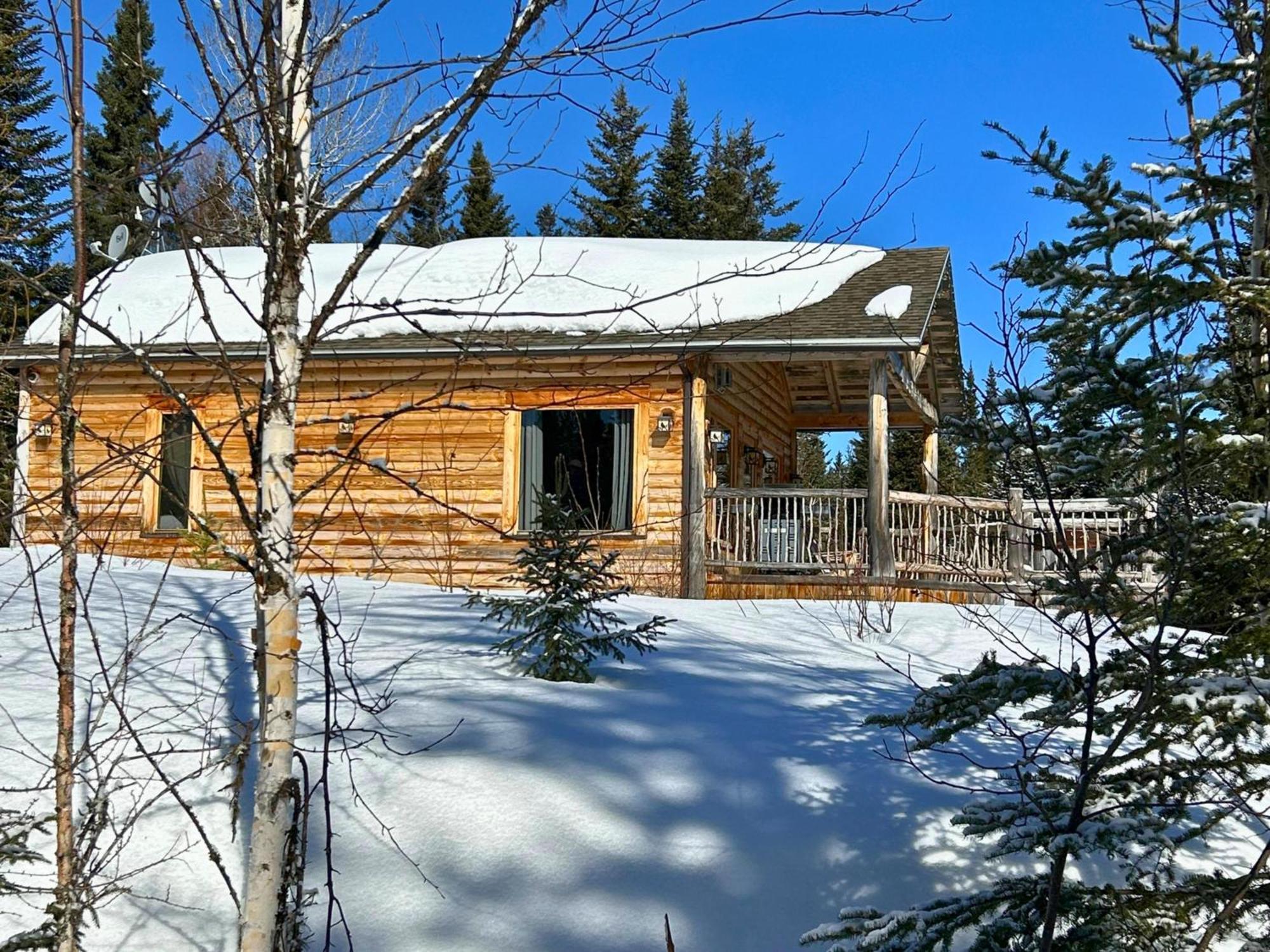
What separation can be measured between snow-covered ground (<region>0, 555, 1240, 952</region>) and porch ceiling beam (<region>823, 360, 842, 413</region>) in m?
8.53

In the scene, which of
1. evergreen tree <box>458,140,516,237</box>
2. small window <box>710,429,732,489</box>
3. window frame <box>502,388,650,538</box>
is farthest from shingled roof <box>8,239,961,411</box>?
evergreen tree <box>458,140,516,237</box>

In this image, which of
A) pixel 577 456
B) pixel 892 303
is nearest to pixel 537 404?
pixel 577 456

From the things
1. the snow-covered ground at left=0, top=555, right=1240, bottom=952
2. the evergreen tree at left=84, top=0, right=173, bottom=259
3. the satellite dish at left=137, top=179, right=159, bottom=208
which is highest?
the evergreen tree at left=84, top=0, right=173, bottom=259

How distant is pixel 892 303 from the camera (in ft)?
37.2

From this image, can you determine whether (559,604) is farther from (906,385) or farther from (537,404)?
(906,385)

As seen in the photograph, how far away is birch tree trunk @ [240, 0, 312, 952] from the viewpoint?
2.43 metres

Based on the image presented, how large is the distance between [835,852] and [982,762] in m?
1.23

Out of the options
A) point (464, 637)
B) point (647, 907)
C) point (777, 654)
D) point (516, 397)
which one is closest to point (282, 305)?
point (647, 907)

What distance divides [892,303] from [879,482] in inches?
80.0

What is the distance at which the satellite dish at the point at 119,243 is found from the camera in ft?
9.89

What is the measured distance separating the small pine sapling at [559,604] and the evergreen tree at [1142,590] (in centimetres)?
240

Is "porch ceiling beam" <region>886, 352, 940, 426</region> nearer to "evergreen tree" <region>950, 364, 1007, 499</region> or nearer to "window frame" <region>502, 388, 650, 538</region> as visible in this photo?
"window frame" <region>502, 388, 650, 538</region>

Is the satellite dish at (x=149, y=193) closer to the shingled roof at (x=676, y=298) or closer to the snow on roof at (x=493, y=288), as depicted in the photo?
the shingled roof at (x=676, y=298)

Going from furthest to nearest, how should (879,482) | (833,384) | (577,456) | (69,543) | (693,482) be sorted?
(833,384)
(577,456)
(693,482)
(879,482)
(69,543)
